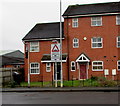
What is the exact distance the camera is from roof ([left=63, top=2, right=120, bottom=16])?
32672 millimetres

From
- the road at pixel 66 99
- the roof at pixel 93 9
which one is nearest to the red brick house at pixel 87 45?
the roof at pixel 93 9

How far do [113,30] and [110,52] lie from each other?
3.07 metres

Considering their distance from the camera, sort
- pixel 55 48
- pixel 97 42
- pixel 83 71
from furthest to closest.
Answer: pixel 83 71 → pixel 97 42 → pixel 55 48

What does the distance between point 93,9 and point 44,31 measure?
8.37m

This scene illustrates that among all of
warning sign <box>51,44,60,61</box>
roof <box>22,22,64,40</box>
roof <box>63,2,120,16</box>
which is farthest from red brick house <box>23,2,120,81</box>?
warning sign <box>51,44,60,61</box>

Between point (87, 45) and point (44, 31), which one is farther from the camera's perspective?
point (44, 31)

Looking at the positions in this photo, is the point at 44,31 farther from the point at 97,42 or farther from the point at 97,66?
the point at 97,66

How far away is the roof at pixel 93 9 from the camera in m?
32.7

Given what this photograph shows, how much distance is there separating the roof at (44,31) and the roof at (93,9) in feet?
11.1

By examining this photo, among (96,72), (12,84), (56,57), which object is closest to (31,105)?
(56,57)

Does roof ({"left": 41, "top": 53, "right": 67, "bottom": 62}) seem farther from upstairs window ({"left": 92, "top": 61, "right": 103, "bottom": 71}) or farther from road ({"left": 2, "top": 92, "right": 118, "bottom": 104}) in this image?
road ({"left": 2, "top": 92, "right": 118, "bottom": 104})

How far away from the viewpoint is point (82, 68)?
109 ft

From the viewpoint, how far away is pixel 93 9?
34000 millimetres

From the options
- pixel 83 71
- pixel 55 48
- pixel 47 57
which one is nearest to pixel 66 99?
pixel 55 48
